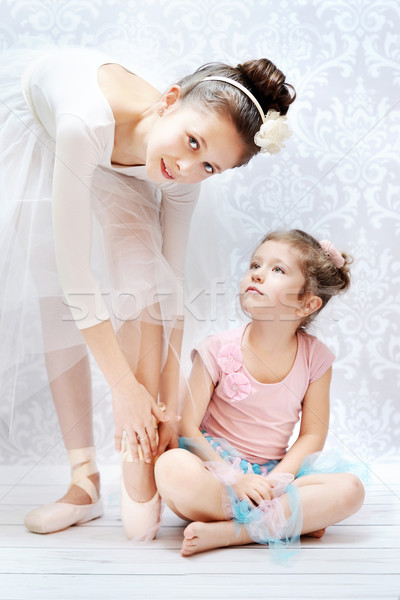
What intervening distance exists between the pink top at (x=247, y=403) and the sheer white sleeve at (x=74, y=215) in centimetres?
28

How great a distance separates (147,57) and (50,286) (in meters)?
0.54

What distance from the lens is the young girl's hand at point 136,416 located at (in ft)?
3.65

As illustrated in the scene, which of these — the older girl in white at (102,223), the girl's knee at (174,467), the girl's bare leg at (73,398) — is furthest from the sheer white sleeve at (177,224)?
the girl's knee at (174,467)

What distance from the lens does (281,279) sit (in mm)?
1289

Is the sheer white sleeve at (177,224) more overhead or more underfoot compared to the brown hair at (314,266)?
more underfoot

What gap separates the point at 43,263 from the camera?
1146 millimetres

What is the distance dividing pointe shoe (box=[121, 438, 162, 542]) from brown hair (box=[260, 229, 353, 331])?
480 millimetres

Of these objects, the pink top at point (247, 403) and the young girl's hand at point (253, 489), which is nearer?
the young girl's hand at point (253, 489)

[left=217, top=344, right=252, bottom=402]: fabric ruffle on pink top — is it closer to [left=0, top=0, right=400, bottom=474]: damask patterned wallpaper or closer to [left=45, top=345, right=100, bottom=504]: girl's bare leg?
[left=45, top=345, right=100, bottom=504]: girl's bare leg

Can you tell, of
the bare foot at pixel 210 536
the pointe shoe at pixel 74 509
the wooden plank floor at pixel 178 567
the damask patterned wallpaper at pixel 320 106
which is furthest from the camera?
the damask patterned wallpaper at pixel 320 106

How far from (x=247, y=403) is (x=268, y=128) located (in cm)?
51

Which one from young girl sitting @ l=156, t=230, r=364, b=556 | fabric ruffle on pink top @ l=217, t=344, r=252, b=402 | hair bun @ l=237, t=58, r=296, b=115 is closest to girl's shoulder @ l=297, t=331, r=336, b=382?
young girl sitting @ l=156, t=230, r=364, b=556

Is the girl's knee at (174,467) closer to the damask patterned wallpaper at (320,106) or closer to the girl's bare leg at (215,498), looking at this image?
the girl's bare leg at (215,498)

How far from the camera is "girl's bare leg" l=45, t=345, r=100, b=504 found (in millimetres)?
1225
